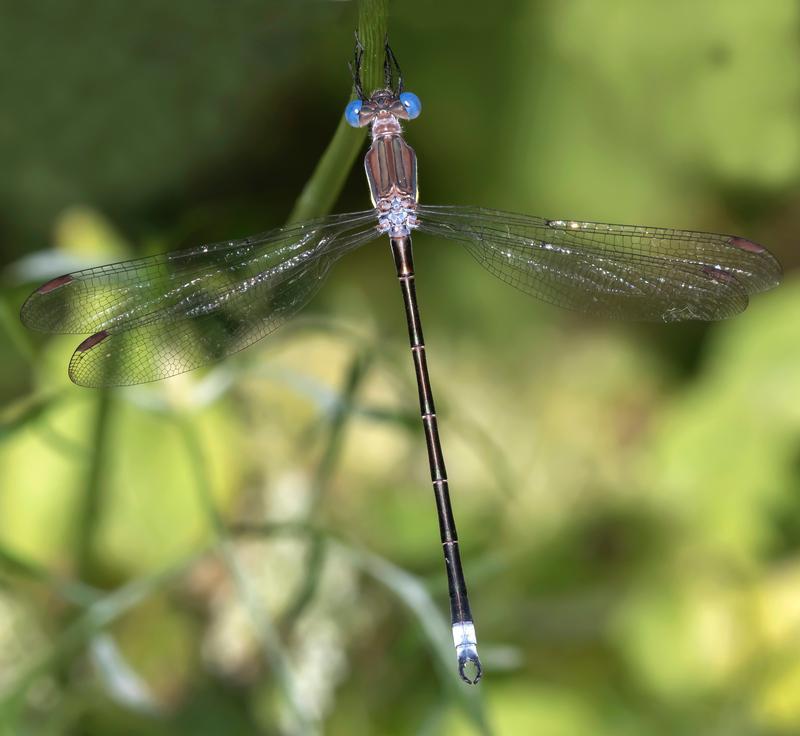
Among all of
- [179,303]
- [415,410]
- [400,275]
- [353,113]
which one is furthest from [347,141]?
[415,410]

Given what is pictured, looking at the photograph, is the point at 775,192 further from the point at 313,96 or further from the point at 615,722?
the point at 615,722

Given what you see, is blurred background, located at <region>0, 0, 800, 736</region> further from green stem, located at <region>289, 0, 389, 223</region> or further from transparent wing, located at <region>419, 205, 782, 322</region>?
green stem, located at <region>289, 0, 389, 223</region>

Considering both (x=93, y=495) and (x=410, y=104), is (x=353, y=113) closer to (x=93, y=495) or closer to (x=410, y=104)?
(x=410, y=104)

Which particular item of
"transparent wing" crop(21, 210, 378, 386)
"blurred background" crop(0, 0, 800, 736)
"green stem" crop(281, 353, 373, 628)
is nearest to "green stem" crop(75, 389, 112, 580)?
"blurred background" crop(0, 0, 800, 736)

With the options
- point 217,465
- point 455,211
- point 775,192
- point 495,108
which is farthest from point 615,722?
point 495,108

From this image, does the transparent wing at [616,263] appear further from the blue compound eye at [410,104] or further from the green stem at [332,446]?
the green stem at [332,446]

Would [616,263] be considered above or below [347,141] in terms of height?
above

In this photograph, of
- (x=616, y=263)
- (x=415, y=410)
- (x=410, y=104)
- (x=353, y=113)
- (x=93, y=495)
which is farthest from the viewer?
(x=415, y=410)

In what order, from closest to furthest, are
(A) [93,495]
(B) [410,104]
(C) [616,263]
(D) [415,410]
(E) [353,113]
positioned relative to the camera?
(E) [353,113]
(B) [410,104]
(C) [616,263]
(A) [93,495]
(D) [415,410]
